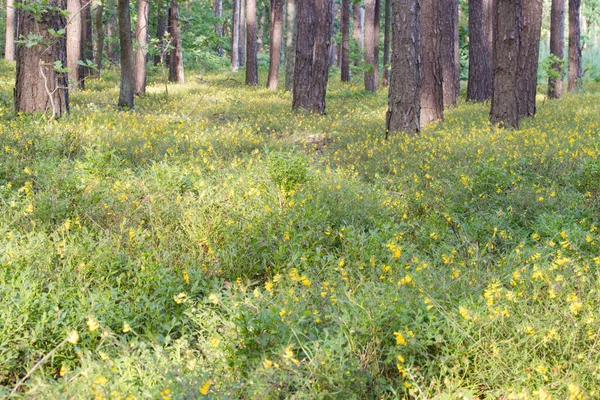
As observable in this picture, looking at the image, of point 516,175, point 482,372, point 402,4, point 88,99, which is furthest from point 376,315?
point 88,99

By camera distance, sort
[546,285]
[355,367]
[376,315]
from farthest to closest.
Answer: [546,285] → [376,315] → [355,367]

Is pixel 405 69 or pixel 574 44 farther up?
pixel 574 44

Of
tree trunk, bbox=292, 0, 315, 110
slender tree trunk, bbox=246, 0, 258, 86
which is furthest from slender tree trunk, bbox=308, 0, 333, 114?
slender tree trunk, bbox=246, 0, 258, 86

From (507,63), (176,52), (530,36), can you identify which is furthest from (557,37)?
(176,52)

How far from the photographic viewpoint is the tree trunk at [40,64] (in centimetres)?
866

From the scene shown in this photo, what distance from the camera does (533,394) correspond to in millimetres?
2799

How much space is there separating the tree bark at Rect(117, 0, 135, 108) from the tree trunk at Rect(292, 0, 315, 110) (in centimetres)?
409

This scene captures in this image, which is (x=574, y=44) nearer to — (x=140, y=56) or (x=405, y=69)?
(x=405, y=69)

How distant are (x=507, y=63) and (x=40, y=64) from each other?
26.9 feet

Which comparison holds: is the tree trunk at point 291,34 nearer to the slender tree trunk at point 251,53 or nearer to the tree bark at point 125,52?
the slender tree trunk at point 251,53

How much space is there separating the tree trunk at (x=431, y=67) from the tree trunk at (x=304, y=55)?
300 centimetres

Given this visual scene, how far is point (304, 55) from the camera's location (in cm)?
1398

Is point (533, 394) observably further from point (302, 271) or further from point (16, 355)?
point (16, 355)

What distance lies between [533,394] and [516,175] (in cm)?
418
